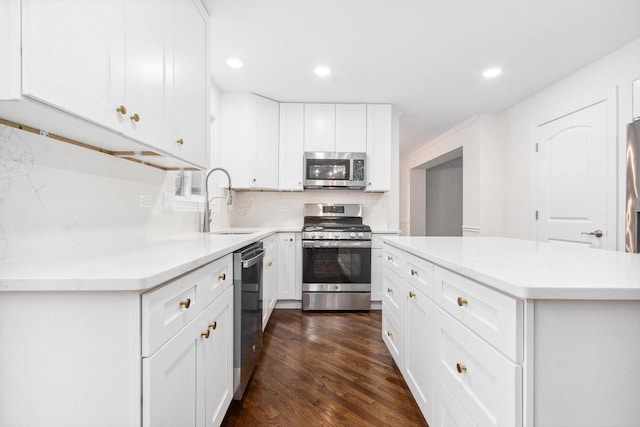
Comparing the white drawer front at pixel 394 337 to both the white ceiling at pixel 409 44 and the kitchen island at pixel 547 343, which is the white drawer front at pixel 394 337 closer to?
the kitchen island at pixel 547 343

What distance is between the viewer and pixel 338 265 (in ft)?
10.7

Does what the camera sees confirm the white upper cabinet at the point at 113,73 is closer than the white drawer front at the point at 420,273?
Yes

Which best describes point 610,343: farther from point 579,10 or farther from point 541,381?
point 579,10

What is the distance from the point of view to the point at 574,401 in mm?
729

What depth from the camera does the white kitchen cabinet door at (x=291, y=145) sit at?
11.8 feet

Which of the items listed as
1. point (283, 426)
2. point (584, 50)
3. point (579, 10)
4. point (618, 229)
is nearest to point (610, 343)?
point (283, 426)

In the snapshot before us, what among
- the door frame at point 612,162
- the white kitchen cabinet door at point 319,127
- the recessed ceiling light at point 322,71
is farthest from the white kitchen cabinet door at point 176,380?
the door frame at point 612,162

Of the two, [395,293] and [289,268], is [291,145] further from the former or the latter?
[395,293]

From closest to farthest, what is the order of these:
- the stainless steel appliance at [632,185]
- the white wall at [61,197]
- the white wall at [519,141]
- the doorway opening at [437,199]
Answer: the white wall at [61,197] → the stainless steel appliance at [632,185] → the white wall at [519,141] → the doorway opening at [437,199]

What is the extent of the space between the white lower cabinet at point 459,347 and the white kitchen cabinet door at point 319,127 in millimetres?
2220

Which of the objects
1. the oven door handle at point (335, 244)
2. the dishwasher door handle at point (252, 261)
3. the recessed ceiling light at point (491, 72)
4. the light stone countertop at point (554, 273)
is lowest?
the oven door handle at point (335, 244)

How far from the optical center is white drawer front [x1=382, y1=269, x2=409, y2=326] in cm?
172

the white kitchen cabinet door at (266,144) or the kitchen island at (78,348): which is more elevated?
the white kitchen cabinet door at (266,144)

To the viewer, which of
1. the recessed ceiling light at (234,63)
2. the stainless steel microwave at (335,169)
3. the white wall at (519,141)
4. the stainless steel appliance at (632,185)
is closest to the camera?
the stainless steel appliance at (632,185)
